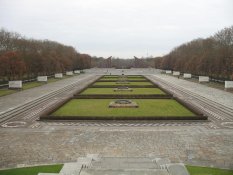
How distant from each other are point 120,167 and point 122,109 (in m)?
12.9

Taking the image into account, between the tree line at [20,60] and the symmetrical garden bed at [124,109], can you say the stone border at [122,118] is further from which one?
the tree line at [20,60]

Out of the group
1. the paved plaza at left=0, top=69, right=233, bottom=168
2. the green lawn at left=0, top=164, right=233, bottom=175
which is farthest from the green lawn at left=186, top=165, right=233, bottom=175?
the paved plaza at left=0, top=69, right=233, bottom=168

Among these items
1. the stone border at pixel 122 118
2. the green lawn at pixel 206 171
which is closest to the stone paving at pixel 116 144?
the green lawn at pixel 206 171

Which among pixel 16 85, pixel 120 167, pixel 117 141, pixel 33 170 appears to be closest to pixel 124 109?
pixel 117 141

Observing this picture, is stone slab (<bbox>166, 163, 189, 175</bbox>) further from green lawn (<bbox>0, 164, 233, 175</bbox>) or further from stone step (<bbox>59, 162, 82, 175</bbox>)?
stone step (<bbox>59, 162, 82, 175</bbox>)

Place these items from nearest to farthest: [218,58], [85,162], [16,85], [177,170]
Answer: [177,170] → [85,162] → [16,85] → [218,58]

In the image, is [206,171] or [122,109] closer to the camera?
[206,171]

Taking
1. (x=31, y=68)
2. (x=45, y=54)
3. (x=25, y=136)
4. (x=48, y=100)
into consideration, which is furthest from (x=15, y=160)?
(x=45, y=54)

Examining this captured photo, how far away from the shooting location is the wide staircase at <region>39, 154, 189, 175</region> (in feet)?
28.5

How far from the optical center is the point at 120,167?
10.1m

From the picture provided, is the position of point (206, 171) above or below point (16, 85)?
→ below

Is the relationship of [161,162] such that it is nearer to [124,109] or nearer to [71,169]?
[71,169]

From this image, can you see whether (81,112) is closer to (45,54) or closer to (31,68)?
(31,68)

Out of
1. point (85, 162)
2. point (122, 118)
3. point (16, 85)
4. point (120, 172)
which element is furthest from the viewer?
point (16, 85)
